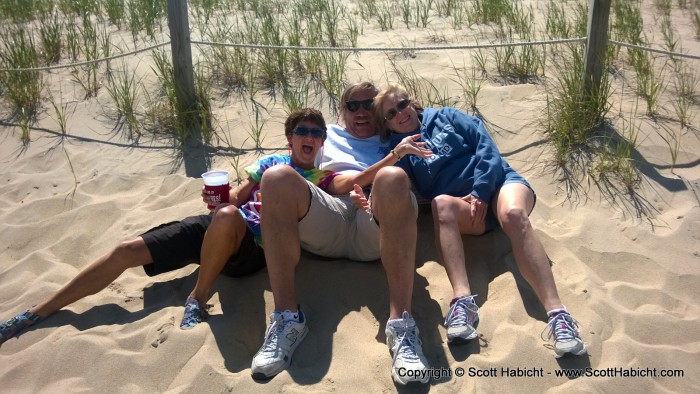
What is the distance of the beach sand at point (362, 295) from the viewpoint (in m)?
2.69

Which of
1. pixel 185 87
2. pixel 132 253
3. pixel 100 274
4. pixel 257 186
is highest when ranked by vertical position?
pixel 185 87

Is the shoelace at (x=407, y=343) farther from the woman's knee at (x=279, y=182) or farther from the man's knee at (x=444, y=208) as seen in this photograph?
the woman's knee at (x=279, y=182)

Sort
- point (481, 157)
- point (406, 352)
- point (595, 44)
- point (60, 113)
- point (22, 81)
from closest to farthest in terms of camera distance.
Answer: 1. point (406, 352)
2. point (481, 157)
3. point (595, 44)
4. point (60, 113)
5. point (22, 81)

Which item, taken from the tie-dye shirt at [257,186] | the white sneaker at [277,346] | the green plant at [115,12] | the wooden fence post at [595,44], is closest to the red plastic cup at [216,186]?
the tie-dye shirt at [257,186]

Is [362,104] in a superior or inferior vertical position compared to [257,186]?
superior

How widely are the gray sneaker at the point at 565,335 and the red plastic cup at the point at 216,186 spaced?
1.47 meters

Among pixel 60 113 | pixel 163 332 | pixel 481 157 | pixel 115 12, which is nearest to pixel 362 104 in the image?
pixel 481 157

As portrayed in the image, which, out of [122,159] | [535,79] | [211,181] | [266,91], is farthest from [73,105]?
[535,79]

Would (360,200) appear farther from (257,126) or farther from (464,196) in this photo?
(257,126)

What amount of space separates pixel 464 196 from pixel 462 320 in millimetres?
710

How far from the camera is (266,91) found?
5074mm

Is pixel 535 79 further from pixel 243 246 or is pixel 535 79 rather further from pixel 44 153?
pixel 44 153

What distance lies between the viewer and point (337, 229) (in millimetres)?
3143

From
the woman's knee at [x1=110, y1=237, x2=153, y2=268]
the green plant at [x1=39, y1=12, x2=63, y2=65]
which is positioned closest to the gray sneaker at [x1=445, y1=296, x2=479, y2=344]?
the woman's knee at [x1=110, y1=237, x2=153, y2=268]
